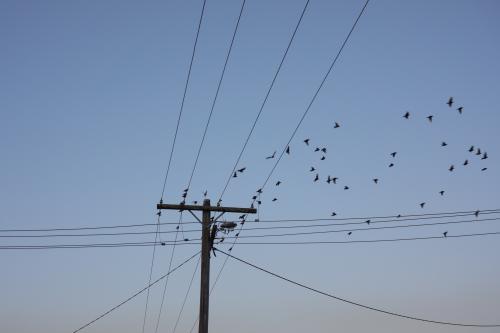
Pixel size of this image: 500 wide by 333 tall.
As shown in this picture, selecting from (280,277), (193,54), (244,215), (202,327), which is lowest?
(202,327)

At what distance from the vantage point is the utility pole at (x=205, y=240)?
48.6 feet

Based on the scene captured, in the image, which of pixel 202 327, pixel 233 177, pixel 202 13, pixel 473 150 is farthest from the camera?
pixel 233 177

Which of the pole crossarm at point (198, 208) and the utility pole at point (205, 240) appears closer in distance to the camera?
the utility pole at point (205, 240)

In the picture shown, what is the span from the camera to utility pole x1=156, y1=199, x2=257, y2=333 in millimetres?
14800

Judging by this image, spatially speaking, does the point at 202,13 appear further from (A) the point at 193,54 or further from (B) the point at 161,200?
(B) the point at 161,200

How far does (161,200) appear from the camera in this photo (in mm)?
16469

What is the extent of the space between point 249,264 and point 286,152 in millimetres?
3966

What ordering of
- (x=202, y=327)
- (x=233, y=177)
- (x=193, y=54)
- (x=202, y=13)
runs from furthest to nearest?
(x=233, y=177)
(x=202, y=327)
(x=193, y=54)
(x=202, y=13)

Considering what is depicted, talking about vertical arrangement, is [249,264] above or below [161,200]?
below

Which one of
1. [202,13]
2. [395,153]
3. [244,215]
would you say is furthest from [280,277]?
[202,13]

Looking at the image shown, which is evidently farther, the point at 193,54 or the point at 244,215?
the point at 244,215

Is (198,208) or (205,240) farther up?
(198,208)

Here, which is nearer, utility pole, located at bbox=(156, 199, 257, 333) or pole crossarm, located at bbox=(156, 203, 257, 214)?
utility pole, located at bbox=(156, 199, 257, 333)

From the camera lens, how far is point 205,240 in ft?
51.9
